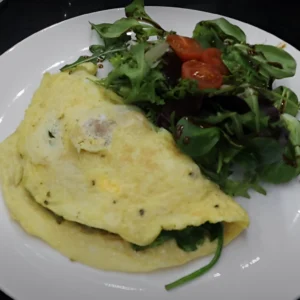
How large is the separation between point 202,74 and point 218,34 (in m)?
0.37

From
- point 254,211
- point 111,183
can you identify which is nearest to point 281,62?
point 254,211

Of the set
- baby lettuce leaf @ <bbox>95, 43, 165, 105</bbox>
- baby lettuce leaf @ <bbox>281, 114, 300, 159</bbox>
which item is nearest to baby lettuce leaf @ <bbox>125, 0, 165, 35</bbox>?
baby lettuce leaf @ <bbox>95, 43, 165, 105</bbox>

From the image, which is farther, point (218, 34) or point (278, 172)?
point (218, 34)

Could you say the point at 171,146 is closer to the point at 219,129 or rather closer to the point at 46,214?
the point at 219,129

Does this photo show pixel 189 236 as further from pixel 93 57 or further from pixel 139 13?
pixel 139 13

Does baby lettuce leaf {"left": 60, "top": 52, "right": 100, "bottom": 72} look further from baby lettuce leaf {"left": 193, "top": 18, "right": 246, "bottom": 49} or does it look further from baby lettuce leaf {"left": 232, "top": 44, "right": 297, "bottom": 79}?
baby lettuce leaf {"left": 232, "top": 44, "right": 297, "bottom": 79}

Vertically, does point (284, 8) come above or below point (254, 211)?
above

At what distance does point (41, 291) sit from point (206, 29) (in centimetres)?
132

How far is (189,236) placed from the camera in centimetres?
169

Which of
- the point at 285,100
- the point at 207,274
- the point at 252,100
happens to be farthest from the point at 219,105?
the point at 207,274

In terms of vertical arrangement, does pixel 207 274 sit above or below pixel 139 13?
below

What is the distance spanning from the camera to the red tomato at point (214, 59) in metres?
1.88

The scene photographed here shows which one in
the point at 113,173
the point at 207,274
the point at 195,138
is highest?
the point at 195,138

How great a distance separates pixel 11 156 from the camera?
193cm
